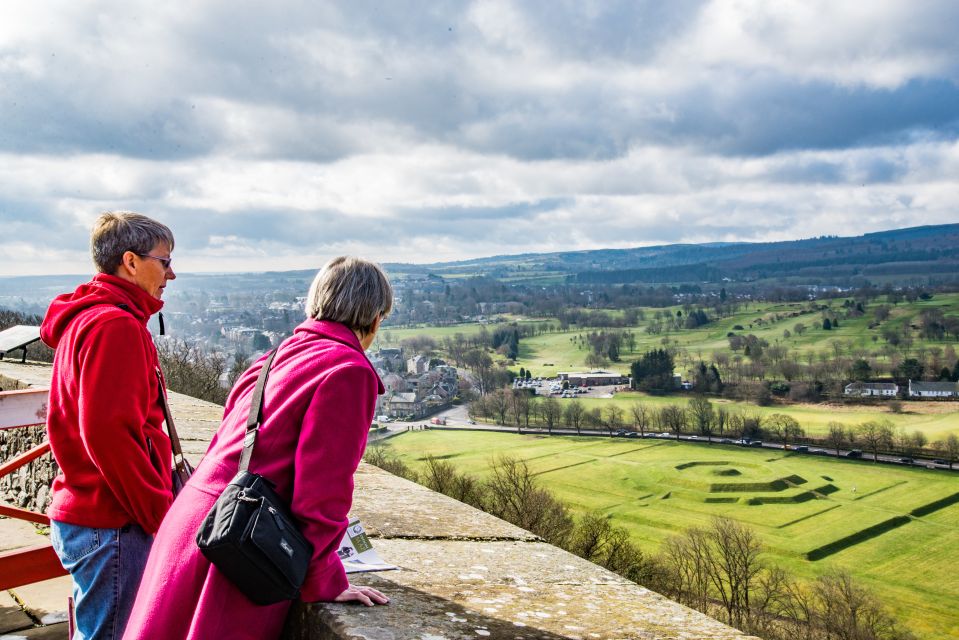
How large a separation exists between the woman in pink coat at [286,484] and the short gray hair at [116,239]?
78 cm

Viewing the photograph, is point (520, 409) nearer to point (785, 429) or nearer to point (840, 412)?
point (785, 429)

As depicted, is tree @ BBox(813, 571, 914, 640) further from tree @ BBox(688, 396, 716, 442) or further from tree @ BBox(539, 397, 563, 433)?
tree @ BBox(539, 397, 563, 433)

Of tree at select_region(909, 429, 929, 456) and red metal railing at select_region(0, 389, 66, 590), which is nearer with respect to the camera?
red metal railing at select_region(0, 389, 66, 590)

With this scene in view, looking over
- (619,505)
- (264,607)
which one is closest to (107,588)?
(264,607)

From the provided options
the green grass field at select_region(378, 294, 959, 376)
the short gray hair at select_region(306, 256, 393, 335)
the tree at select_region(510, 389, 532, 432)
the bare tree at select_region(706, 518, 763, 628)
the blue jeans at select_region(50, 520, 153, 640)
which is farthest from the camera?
the green grass field at select_region(378, 294, 959, 376)

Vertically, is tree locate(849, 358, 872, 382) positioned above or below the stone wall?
below

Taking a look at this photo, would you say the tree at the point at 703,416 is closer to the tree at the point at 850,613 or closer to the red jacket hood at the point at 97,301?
the tree at the point at 850,613

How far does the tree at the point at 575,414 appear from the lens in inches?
3509

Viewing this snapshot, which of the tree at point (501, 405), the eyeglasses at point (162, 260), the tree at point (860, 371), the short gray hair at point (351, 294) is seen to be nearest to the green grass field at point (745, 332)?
the tree at point (860, 371)

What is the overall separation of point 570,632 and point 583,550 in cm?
2487

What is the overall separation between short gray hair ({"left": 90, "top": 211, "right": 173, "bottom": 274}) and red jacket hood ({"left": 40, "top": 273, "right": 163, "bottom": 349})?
52 millimetres

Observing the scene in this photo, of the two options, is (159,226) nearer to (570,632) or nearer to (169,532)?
(169,532)

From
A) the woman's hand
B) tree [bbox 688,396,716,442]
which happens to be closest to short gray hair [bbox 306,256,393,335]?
the woman's hand

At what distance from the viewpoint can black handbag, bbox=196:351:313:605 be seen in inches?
69.3
